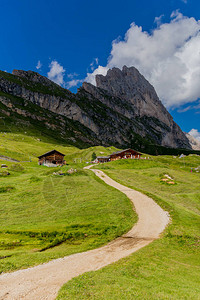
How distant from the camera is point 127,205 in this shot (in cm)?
2348

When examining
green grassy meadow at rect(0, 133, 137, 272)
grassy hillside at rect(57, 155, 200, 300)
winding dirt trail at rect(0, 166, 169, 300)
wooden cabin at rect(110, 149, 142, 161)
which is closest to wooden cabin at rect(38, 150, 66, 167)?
wooden cabin at rect(110, 149, 142, 161)

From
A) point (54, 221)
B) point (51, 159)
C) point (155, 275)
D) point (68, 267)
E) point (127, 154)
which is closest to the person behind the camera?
point (155, 275)

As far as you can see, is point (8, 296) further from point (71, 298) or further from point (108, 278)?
point (108, 278)

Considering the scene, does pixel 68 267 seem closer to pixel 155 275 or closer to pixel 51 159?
pixel 155 275

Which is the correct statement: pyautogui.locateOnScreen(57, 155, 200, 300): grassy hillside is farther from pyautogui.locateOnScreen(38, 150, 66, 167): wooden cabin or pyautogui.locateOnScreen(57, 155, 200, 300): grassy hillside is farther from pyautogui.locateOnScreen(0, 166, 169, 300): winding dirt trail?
pyautogui.locateOnScreen(38, 150, 66, 167): wooden cabin

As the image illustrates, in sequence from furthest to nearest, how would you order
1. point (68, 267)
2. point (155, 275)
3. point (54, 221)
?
point (54, 221)
point (68, 267)
point (155, 275)

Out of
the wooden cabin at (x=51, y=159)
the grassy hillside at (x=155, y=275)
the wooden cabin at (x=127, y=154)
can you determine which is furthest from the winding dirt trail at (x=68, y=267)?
the wooden cabin at (x=127, y=154)

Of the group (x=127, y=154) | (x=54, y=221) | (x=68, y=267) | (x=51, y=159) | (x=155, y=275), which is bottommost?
(x=54, y=221)

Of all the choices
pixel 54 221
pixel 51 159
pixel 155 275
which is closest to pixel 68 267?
pixel 155 275

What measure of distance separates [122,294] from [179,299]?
235 cm

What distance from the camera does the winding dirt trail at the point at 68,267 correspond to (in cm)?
740

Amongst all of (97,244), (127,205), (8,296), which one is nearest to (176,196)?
(127,205)

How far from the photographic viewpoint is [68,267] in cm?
1027

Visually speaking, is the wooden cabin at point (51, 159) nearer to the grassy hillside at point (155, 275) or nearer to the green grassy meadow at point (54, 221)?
the green grassy meadow at point (54, 221)
